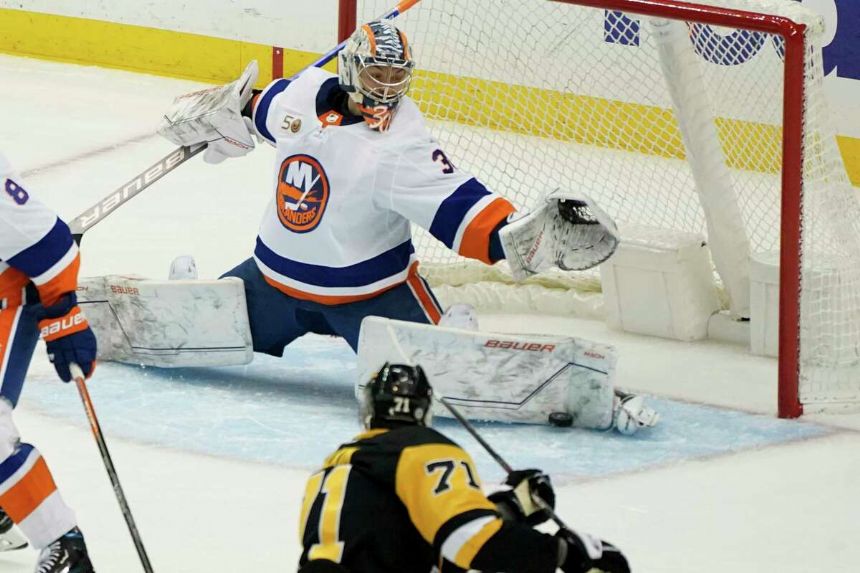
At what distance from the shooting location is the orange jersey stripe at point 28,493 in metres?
3.04

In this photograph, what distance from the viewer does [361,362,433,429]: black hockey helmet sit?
2574 millimetres

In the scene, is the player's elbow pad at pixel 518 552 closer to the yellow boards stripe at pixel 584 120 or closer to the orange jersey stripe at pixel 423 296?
the orange jersey stripe at pixel 423 296

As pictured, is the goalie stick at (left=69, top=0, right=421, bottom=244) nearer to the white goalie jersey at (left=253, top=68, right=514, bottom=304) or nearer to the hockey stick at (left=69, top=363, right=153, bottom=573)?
the white goalie jersey at (left=253, top=68, right=514, bottom=304)

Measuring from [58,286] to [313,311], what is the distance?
1.29 metres

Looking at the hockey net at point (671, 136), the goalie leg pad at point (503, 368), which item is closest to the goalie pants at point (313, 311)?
the goalie leg pad at point (503, 368)

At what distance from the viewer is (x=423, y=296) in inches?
171

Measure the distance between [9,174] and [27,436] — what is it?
3.60 feet

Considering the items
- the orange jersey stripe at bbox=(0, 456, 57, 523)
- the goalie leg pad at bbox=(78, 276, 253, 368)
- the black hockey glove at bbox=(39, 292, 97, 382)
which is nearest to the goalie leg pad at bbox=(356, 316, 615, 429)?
the goalie leg pad at bbox=(78, 276, 253, 368)

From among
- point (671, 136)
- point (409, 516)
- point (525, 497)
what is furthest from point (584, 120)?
point (409, 516)

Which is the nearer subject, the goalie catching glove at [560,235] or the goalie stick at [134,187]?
the goalie catching glove at [560,235]

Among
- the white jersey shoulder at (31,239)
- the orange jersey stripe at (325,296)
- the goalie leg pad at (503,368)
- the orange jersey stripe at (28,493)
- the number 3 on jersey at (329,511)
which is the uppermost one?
the white jersey shoulder at (31,239)

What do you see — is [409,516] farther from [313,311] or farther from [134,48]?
[134,48]

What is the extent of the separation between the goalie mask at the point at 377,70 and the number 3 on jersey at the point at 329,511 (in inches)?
67.9

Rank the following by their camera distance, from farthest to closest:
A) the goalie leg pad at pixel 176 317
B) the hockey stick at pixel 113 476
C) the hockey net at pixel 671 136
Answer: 1. the goalie leg pad at pixel 176 317
2. the hockey net at pixel 671 136
3. the hockey stick at pixel 113 476
